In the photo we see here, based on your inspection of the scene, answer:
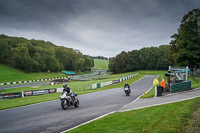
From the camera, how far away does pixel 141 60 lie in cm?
9988

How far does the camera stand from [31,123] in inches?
340

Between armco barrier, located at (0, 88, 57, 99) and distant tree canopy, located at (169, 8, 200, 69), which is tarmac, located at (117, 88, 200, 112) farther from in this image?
distant tree canopy, located at (169, 8, 200, 69)

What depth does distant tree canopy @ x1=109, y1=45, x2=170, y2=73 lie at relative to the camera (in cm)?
9550

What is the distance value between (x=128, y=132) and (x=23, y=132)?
4.78 metres

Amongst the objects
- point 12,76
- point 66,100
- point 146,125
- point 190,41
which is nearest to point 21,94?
point 66,100

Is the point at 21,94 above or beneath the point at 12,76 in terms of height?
beneath

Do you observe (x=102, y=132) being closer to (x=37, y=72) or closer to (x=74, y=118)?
(x=74, y=118)

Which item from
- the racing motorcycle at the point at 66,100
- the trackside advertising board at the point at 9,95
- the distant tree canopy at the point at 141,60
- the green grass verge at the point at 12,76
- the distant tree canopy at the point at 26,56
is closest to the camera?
the racing motorcycle at the point at 66,100

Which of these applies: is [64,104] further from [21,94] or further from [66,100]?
[21,94]

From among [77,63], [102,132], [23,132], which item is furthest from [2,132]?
[77,63]

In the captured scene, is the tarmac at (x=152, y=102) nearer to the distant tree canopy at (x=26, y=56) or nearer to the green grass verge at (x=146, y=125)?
the green grass verge at (x=146, y=125)

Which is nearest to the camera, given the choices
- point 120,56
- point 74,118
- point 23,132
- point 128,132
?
point 128,132

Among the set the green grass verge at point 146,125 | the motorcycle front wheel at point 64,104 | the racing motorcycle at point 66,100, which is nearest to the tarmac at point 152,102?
the green grass verge at point 146,125

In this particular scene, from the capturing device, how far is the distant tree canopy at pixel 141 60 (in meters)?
95.5
